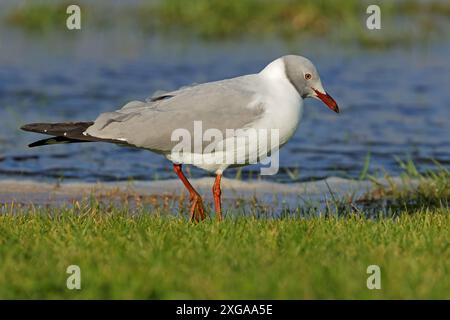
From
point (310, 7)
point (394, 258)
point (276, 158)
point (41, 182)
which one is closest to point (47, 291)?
point (394, 258)

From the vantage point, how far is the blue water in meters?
11.2

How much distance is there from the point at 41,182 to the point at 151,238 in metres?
4.04

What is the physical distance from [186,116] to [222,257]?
170 centimetres

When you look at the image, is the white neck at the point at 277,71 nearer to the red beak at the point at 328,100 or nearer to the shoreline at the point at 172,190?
the red beak at the point at 328,100

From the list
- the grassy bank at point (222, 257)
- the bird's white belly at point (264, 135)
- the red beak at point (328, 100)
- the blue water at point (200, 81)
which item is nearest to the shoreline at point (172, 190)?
the blue water at point (200, 81)

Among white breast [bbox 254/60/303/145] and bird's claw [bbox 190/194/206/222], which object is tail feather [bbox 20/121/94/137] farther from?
white breast [bbox 254/60/303/145]

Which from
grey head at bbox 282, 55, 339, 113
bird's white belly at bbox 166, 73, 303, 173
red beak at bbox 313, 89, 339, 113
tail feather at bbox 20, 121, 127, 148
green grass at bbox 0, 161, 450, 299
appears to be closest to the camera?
green grass at bbox 0, 161, 450, 299

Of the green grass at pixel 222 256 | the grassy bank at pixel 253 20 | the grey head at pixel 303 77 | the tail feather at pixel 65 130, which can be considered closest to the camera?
the green grass at pixel 222 256

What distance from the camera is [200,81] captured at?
15664mm

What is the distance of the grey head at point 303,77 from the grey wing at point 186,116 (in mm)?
299

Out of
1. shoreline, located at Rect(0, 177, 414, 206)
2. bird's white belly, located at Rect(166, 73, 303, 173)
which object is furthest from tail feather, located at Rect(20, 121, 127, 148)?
shoreline, located at Rect(0, 177, 414, 206)

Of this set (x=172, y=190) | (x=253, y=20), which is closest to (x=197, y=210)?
(x=172, y=190)

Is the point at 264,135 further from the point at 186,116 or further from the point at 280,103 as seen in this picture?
the point at 186,116

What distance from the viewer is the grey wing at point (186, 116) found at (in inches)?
285
